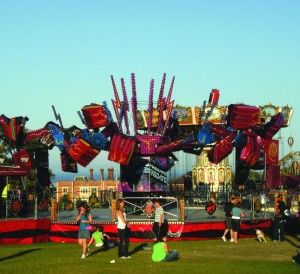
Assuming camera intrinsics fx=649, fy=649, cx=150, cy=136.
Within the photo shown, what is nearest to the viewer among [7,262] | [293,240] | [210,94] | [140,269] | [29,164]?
[140,269]

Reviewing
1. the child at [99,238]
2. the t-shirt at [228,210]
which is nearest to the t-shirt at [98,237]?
the child at [99,238]

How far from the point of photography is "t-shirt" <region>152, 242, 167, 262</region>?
66.8 feet

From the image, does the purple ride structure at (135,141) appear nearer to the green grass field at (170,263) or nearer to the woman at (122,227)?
the green grass field at (170,263)

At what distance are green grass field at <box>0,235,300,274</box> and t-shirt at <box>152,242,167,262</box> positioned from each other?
264mm

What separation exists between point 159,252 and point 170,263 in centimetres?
49

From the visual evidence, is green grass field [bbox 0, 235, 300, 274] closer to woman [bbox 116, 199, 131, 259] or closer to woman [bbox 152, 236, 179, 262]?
woman [bbox 152, 236, 179, 262]

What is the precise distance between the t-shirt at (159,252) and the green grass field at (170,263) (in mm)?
264

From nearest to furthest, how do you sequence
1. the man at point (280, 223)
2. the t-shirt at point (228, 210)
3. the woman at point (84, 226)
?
the woman at point (84, 226) → the man at point (280, 223) → the t-shirt at point (228, 210)

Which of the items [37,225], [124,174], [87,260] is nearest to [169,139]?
[124,174]

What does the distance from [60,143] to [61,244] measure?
8903mm

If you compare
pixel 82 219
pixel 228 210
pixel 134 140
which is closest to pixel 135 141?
pixel 134 140

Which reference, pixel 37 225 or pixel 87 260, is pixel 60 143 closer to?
pixel 37 225

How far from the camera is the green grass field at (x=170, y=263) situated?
19094 millimetres

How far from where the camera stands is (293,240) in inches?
1092
